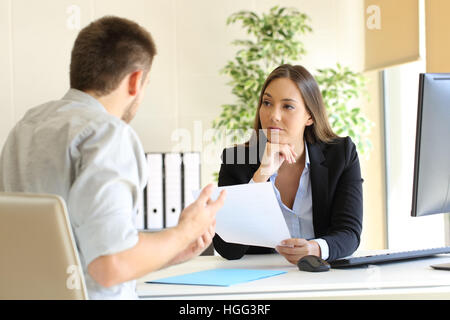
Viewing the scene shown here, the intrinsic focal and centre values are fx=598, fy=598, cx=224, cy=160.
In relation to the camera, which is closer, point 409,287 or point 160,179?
point 409,287

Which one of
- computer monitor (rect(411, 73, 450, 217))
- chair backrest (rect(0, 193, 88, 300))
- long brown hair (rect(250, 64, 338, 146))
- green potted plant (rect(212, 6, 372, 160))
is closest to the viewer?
chair backrest (rect(0, 193, 88, 300))

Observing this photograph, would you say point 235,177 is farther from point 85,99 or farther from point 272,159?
point 85,99

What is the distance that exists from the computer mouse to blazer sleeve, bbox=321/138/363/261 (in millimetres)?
230

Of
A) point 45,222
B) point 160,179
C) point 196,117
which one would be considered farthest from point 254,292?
point 196,117

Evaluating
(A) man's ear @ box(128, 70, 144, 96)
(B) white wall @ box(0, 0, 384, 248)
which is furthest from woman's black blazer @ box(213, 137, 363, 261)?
(B) white wall @ box(0, 0, 384, 248)

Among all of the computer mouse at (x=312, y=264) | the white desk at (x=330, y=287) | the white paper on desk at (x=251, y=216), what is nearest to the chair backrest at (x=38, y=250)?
the white desk at (x=330, y=287)

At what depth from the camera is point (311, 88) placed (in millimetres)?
2322

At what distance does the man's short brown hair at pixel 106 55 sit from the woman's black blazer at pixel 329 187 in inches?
36.2

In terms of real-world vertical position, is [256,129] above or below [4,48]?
below

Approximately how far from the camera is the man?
966mm

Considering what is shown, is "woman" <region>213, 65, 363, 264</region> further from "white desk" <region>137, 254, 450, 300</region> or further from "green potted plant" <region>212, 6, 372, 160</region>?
"green potted plant" <region>212, 6, 372, 160</region>

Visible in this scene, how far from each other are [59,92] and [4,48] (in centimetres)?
46

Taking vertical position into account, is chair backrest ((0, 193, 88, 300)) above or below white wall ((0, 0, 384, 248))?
below

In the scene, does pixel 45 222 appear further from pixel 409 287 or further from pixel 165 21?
pixel 165 21
